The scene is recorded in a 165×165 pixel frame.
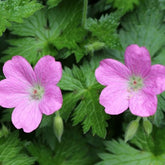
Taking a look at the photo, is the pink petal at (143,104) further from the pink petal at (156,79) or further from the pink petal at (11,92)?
the pink petal at (11,92)

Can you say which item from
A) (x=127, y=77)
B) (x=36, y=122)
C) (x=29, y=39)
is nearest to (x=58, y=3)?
(x=29, y=39)

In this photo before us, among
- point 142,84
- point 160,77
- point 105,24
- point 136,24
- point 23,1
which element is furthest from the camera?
point 136,24

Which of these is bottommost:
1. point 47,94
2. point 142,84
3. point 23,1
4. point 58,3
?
point 142,84

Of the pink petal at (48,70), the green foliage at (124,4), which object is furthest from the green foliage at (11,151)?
the green foliage at (124,4)

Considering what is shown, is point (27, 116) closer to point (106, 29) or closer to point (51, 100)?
point (51, 100)

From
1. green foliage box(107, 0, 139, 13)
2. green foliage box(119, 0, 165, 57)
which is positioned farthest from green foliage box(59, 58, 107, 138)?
green foliage box(107, 0, 139, 13)

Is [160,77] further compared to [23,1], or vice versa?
[23,1]

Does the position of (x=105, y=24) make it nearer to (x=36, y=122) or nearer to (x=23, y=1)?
(x=23, y=1)
